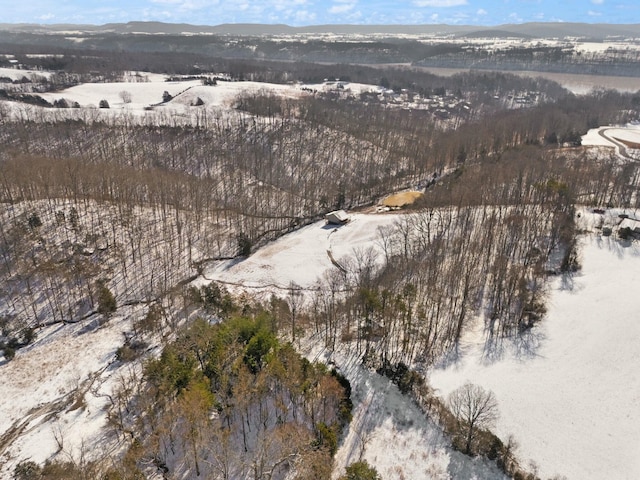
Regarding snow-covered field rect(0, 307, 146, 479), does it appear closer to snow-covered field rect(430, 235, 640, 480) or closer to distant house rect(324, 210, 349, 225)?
snow-covered field rect(430, 235, 640, 480)

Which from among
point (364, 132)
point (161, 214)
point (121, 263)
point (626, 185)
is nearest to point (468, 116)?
point (364, 132)

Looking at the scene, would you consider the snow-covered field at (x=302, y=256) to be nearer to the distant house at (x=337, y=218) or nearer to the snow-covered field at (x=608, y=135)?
the distant house at (x=337, y=218)

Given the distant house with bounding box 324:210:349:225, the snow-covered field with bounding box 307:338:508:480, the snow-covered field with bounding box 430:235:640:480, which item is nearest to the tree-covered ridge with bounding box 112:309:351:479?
the snow-covered field with bounding box 307:338:508:480

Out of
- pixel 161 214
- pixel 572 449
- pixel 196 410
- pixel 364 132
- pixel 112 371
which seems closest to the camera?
pixel 196 410

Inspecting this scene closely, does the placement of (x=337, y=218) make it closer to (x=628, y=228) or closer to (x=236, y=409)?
(x=628, y=228)

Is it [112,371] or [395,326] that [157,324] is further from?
[395,326]

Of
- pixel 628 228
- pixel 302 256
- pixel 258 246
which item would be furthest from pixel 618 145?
pixel 258 246

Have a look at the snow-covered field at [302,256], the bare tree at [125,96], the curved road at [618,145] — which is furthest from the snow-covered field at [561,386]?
the bare tree at [125,96]
